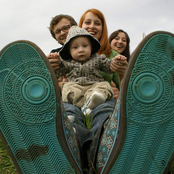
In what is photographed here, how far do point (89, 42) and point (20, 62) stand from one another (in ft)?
3.50

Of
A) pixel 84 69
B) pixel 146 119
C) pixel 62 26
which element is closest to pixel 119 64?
pixel 84 69

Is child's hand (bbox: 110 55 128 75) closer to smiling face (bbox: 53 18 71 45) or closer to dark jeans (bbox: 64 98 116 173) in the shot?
dark jeans (bbox: 64 98 116 173)

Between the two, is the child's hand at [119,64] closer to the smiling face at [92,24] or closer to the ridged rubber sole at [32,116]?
the ridged rubber sole at [32,116]

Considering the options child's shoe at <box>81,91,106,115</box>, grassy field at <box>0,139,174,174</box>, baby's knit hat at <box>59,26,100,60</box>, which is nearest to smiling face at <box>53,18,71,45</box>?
baby's knit hat at <box>59,26,100,60</box>

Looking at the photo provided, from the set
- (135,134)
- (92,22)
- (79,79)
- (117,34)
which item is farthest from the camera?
(117,34)

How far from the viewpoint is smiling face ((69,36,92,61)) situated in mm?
2053

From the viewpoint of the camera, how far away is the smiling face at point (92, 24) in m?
2.71

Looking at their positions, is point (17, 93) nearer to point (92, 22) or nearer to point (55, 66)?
point (55, 66)

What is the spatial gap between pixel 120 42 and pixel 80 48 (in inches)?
83.4

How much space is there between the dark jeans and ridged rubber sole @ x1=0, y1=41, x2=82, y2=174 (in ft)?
0.53

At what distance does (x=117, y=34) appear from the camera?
4.16m

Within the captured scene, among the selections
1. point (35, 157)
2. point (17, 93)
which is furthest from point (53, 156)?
point (17, 93)

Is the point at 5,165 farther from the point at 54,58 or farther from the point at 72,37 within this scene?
the point at 72,37

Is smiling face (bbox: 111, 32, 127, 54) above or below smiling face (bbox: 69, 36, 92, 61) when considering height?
below
